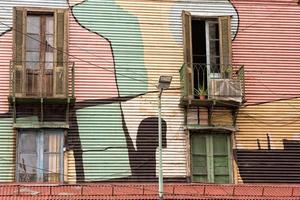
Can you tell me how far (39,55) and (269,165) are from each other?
28.1 feet

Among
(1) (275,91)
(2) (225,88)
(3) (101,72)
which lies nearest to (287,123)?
(1) (275,91)

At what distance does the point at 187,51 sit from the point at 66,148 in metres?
5.28

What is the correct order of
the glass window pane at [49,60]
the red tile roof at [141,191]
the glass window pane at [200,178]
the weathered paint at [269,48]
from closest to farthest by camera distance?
the red tile roof at [141,191] < the glass window pane at [200,178] < the glass window pane at [49,60] < the weathered paint at [269,48]

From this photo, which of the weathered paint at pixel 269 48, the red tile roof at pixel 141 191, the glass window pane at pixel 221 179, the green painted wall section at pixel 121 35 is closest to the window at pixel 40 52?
the green painted wall section at pixel 121 35

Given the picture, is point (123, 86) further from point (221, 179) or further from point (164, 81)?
point (221, 179)

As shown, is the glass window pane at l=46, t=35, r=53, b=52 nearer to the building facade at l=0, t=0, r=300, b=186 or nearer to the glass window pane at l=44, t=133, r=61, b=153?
the building facade at l=0, t=0, r=300, b=186

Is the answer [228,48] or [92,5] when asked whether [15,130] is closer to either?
[92,5]

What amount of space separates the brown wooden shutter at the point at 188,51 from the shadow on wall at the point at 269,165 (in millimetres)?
2647

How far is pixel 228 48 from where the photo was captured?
2352cm

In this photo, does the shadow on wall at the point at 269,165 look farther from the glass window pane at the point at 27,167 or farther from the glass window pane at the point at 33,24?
the glass window pane at the point at 33,24

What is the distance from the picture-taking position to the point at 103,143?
73.3ft

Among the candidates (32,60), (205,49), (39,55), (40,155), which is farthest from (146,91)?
(40,155)

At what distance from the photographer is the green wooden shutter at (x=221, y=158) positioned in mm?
22656

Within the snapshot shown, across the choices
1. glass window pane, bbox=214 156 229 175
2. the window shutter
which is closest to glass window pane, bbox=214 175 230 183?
glass window pane, bbox=214 156 229 175
